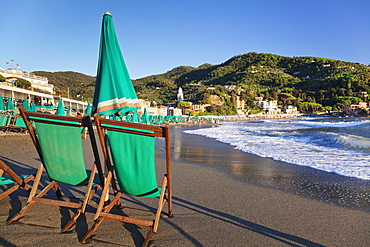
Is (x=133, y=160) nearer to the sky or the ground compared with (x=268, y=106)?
nearer to the ground

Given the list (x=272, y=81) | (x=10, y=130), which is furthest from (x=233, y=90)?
(x=10, y=130)

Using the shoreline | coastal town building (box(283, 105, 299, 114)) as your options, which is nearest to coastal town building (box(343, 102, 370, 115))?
coastal town building (box(283, 105, 299, 114))

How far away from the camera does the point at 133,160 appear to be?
214 cm

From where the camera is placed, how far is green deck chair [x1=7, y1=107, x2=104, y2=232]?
222 cm

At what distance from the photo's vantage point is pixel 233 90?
129 m

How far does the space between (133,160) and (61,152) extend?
726mm

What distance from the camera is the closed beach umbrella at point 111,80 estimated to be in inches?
96.0

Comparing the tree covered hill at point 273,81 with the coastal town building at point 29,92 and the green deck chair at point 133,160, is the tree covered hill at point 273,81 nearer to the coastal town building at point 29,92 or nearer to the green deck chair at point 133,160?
the coastal town building at point 29,92

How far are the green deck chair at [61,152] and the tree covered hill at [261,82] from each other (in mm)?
88643

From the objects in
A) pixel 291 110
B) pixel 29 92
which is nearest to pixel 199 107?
pixel 291 110

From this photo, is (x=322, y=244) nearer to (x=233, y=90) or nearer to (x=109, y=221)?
(x=109, y=221)

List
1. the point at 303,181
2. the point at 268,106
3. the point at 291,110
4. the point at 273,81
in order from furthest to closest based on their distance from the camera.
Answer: the point at 273,81 < the point at 268,106 < the point at 291,110 < the point at 303,181

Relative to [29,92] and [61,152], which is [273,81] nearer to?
[29,92]

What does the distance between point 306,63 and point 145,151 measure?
170819 mm
